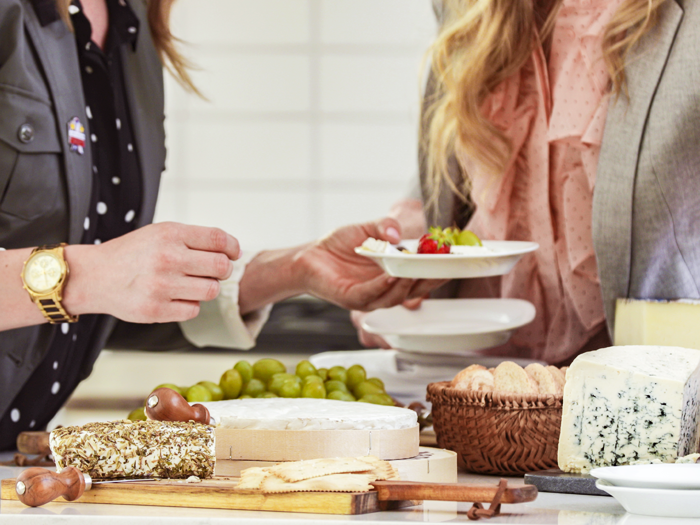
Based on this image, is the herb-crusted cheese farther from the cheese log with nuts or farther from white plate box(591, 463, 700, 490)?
the cheese log with nuts

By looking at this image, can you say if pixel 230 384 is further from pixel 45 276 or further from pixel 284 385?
pixel 45 276

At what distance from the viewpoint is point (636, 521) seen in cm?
63

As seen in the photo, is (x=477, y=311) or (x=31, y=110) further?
(x=477, y=311)

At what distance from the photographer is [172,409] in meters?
0.77

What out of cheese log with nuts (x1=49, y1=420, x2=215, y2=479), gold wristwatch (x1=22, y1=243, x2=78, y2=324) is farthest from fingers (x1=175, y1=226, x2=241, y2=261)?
cheese log with nuts (x1=49, y1=420, x2=215, y2=479)

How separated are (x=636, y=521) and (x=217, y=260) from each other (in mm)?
556

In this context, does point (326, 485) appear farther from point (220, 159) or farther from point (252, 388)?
point (220, 159)

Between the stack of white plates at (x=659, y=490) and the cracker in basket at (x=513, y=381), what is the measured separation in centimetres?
20

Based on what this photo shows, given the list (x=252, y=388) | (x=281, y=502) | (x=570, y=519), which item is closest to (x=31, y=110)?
(x=252, y=388)

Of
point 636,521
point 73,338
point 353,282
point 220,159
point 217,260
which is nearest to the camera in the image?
point 636,521

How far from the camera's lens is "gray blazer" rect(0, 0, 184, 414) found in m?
1.10

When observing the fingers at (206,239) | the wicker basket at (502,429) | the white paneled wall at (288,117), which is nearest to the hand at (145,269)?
the fingers at (206,239)

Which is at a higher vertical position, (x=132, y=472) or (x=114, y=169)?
(x=114, y=169)

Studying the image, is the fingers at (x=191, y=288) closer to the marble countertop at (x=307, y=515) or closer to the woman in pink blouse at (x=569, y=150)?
the marble countertop at (x=307, y=515)
